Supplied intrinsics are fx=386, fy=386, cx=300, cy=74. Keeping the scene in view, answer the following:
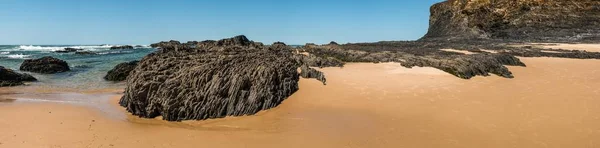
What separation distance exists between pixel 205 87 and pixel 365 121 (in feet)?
13.6

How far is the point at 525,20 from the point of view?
5200cm

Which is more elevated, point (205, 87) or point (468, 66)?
point (468, 66)

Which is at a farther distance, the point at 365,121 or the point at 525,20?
the point at 525,20

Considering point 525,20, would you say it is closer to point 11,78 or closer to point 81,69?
point 81,69

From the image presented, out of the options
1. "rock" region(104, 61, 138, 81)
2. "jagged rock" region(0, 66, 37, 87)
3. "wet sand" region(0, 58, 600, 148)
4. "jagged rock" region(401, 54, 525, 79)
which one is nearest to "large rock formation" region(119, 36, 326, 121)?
"wet sand" region(0, 58, 600, 148)

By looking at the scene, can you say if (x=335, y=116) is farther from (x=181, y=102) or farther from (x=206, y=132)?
(x=181, y=102)

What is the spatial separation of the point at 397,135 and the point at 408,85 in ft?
16.4

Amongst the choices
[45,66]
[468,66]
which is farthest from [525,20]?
[45,66]

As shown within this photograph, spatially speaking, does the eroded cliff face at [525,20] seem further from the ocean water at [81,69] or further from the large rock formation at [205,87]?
the large rock formation at [205,87]

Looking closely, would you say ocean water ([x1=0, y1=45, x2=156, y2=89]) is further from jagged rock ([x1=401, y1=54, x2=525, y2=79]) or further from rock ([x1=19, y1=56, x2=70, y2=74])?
jagged rock ([x1=401, y1=54, x2=525, y2=79])

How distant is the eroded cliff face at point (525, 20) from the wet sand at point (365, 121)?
39.0 meters

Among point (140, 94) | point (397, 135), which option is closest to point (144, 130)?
point (140, 94)

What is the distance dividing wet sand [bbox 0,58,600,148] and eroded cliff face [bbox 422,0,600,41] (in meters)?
39.0

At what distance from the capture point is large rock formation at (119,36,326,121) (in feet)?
30.6
